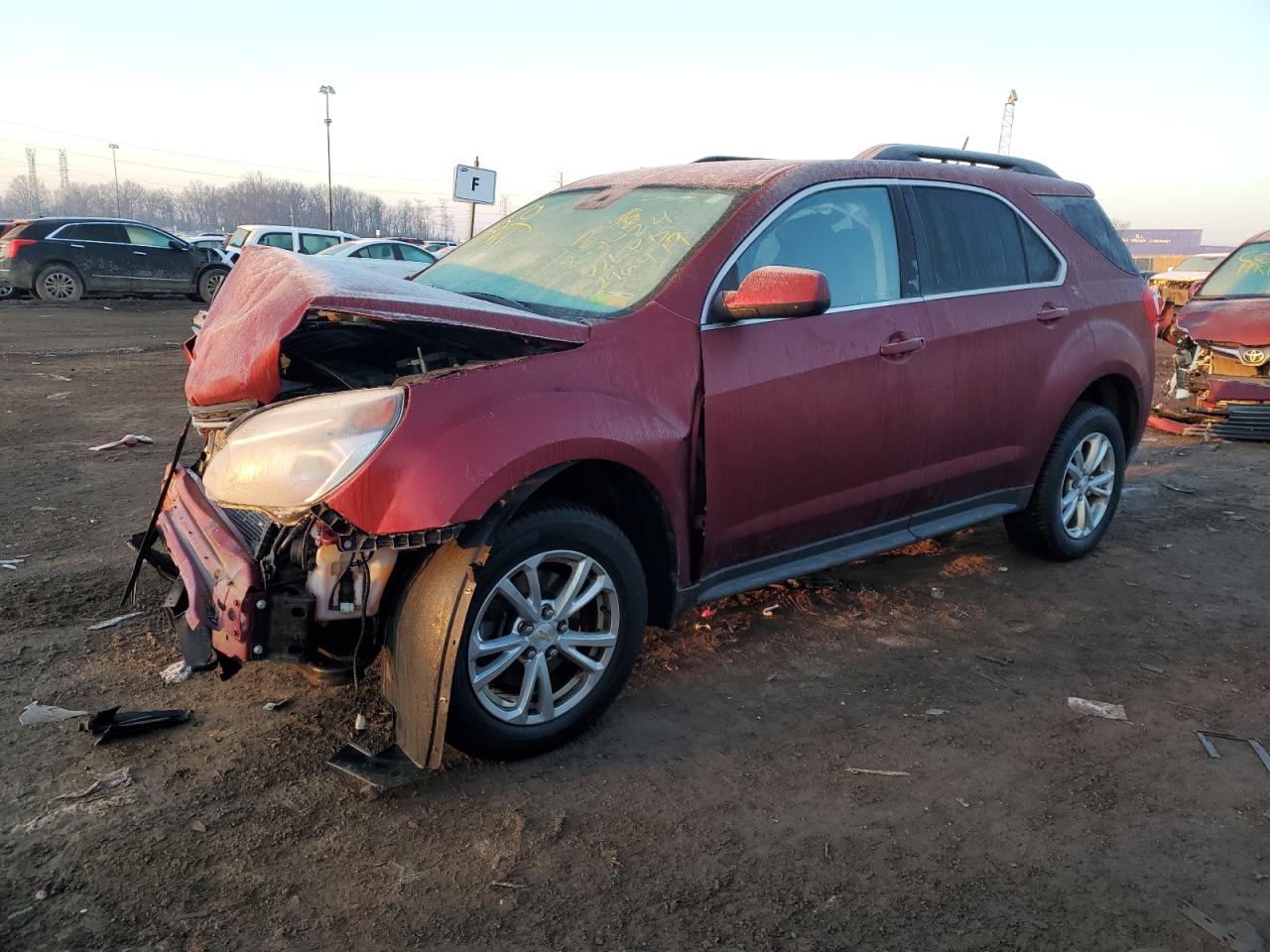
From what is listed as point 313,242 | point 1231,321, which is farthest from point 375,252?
point 1231,321

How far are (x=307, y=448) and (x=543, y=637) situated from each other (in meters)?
0.90

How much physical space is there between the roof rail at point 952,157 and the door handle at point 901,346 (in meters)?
0.89

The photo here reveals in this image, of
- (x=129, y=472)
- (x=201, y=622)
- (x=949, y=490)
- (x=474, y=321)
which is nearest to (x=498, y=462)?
(x=474, y=321)

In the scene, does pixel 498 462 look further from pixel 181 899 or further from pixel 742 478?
pixel 181 899

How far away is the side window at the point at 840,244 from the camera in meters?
3.58

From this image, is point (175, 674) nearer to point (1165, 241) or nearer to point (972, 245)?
point (972, 245)

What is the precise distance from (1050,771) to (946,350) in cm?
177

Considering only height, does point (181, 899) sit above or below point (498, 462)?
below

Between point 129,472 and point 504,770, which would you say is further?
point 129,472

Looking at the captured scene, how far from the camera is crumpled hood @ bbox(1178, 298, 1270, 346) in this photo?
26.3ft

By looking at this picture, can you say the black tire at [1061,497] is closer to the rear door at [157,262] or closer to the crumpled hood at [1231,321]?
the crumpled hood at [1231,321]

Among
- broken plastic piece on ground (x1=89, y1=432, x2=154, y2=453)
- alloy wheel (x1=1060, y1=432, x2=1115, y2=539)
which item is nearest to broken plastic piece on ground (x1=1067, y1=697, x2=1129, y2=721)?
alloy wheel (x1=1060, y1=432, x2=1115, y2=539)

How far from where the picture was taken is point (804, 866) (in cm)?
254

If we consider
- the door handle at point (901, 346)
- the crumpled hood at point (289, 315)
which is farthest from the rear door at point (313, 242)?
the door handle at point (901, 346)
